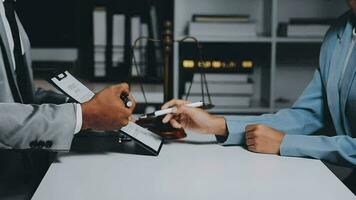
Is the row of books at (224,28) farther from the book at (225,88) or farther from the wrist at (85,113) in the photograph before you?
the wrist at (85,113)

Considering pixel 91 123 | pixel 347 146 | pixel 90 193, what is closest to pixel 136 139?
pixel 91 123

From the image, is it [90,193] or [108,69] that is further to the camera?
[108,69]

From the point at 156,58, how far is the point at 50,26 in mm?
586

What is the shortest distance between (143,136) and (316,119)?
2.18 ft

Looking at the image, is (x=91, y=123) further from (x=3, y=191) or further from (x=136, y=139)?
(x=3, y=191)

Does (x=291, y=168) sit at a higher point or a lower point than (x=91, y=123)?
lower

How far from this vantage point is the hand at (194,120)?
1659 mm

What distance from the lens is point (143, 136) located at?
5.02 feet

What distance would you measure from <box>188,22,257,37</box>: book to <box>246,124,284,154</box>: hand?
4.04ft

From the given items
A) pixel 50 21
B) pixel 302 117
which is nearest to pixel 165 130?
pixel 302 117

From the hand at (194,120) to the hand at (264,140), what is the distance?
0.12 meters

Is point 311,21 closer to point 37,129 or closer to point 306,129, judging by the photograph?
point 306,129

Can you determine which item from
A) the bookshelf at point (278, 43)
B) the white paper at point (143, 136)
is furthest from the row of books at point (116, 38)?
the white paper at point (143, 136)

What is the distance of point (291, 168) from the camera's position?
1.39 metres
